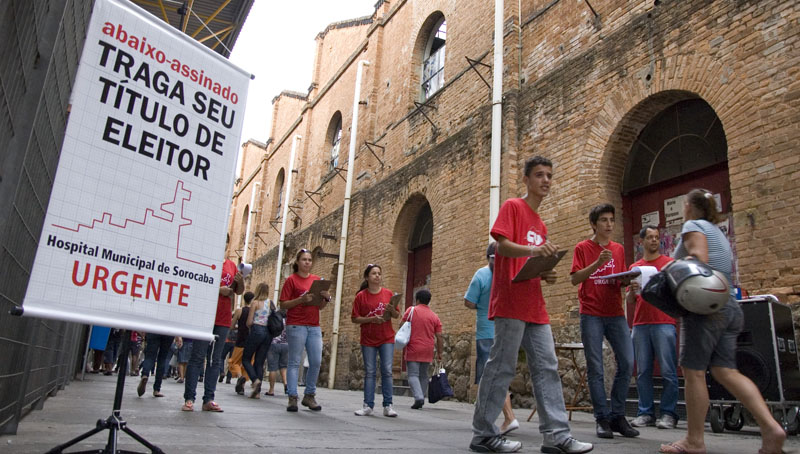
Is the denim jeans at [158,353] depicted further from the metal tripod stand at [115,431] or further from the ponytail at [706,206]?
the ponytail at [706,206]

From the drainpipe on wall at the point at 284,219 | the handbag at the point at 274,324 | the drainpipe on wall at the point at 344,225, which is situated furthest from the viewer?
the drainpipe on wall at the point at 284,219

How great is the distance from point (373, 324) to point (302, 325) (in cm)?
78

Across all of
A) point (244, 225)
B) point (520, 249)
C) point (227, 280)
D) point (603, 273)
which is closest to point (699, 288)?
point (520, 249)

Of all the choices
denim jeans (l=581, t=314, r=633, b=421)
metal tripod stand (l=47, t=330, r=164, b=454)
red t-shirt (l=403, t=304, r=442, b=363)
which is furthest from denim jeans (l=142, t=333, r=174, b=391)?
denim jeans (l=581, t=314, r=633, b=421)

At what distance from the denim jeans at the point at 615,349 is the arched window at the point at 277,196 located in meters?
21.4

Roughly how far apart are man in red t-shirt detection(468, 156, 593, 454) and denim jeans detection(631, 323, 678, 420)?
2037 mm

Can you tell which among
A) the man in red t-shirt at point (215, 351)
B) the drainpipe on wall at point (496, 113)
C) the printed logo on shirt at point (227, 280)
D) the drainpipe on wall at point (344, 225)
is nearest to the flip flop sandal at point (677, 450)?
the man in red t-shirt at point (215, 351)

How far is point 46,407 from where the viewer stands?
4719 millimetres

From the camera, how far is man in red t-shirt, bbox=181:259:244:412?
17.2ft

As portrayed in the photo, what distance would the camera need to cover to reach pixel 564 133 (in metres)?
8.81

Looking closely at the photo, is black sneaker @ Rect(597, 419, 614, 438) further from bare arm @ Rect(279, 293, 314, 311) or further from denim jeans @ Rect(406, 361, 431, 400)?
denim jeans @ Rect(406, 361, 431, 400)

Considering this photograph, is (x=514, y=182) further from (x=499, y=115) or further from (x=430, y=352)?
(x=430, y=352)

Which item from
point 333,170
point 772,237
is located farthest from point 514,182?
point 333,170

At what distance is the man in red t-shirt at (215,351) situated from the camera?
5.25 m
